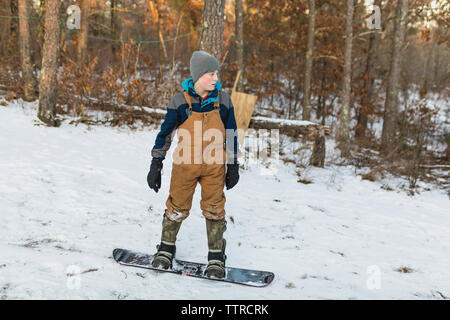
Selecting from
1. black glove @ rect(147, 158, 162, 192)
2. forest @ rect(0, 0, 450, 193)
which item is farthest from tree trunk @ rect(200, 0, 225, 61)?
black glove @ rect(147, 158, 162, 192)

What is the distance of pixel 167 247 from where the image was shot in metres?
2.87

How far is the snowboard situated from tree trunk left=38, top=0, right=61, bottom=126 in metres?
5.39

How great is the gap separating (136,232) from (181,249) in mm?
587

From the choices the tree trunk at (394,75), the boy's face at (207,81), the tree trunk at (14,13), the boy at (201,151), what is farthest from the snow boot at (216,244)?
the tree trunk at (14,13)

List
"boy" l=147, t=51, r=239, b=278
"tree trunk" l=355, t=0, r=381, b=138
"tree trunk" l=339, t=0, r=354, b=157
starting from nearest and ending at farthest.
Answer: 1. "boy" l=147, t=51, r=239, b=278
2. "tree trunk" l=339, t=0, r=354, b=157
3. "tree trunk" l=355, t=0, r=381, b=138

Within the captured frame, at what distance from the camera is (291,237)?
390 centimetres

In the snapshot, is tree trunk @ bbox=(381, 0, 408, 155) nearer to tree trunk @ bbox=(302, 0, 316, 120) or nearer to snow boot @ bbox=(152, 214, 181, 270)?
tree trunk @ bbox=(302, 0, 316, 120)

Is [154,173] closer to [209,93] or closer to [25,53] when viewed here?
[209,93]

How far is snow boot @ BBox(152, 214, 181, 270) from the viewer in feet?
9.12

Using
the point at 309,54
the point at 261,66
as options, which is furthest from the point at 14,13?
the point at 309,54

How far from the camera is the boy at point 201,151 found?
2631mm

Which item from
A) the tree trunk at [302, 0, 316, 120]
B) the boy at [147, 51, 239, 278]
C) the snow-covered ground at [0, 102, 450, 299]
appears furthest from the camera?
the tree trunk at [302, 0, 316, 120]

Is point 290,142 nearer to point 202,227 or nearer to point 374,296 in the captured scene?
point 202,227
